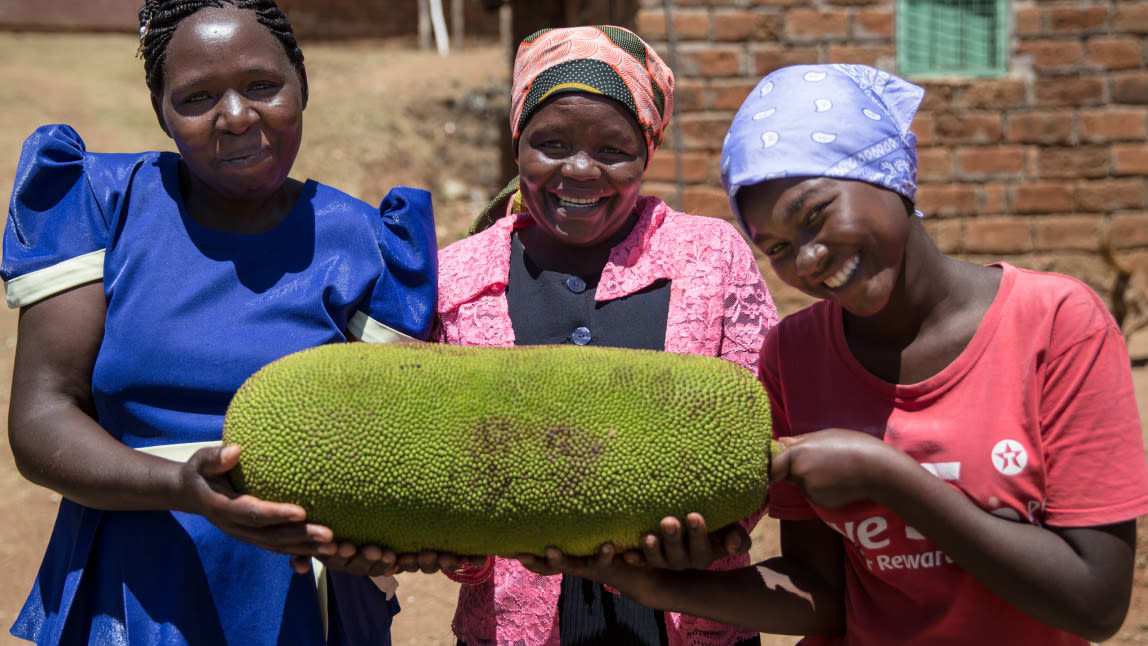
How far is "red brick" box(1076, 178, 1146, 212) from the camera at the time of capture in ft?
21.5

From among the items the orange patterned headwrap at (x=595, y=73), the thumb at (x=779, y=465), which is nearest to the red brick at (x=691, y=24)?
the orange patterned headwrap at (x=595, y=73)

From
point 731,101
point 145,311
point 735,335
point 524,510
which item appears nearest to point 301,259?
point 145,311

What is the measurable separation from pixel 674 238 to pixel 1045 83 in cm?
533

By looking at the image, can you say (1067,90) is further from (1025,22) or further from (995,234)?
(995,234)

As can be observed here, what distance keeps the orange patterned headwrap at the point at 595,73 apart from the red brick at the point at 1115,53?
537 centimetres

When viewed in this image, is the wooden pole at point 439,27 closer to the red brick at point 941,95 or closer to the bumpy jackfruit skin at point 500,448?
the red brick at point 941,95

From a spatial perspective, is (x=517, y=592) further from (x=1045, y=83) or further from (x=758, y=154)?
(x=1045, y=83)

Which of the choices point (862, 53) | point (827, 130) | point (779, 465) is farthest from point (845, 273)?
point (862, 53)

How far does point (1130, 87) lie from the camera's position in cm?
637

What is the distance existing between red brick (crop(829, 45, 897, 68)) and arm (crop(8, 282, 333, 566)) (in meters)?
5.25

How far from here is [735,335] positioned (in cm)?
209

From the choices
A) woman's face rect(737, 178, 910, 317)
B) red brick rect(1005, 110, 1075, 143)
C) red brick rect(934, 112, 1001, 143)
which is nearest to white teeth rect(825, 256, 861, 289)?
woman's face rect(737, 178, 910, 317)

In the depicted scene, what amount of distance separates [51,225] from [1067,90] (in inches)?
255

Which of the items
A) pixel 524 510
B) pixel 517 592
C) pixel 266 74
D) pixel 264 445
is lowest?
pixel 517 592
